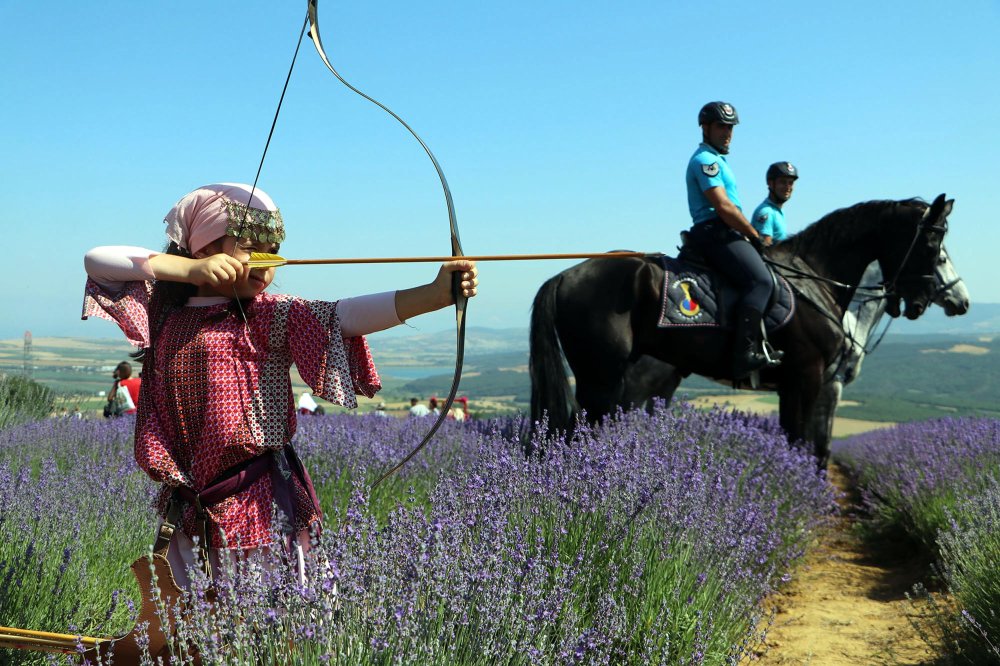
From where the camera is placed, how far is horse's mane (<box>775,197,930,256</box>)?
6.38 meters

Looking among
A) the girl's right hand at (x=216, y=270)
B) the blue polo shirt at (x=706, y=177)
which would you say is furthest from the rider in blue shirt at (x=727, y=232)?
the girl's right hand at (x=216, y=270)

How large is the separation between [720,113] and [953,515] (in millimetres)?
2738

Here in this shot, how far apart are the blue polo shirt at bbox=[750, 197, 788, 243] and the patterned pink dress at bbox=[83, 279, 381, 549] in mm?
5471

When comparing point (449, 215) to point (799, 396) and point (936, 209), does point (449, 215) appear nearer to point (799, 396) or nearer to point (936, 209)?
point (799, 396)

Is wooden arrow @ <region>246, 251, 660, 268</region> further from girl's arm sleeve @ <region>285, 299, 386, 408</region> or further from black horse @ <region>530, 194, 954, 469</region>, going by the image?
black horse @ <region>530, 194, 954, 469</region>

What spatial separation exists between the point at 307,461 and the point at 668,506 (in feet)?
7.77

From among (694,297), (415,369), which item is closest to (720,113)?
(694,297)

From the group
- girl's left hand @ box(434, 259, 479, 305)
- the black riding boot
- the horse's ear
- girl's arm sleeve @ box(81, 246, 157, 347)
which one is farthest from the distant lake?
girl's left hand @ box(434, 259, 479, 305)

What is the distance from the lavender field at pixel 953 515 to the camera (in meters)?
3.23

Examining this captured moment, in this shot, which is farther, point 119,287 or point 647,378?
point 647,378

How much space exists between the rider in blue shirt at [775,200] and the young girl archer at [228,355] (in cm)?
545

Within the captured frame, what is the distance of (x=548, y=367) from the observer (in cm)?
560

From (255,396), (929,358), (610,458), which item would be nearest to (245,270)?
(255,396)

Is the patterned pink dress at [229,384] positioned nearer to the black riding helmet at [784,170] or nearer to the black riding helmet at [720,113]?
the black riding helmet at [720,113]
